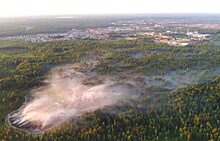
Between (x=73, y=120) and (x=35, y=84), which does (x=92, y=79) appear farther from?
(x=73, y=120)

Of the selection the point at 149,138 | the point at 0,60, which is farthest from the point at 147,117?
the point at 0,60

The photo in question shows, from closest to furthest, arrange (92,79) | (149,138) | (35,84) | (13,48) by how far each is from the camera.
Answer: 1. (149,138)
2. (35,84)
3. (92,79)
4. (13,48)

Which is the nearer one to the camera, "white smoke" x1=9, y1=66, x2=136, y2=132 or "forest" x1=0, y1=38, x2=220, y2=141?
"forest" x1=0, y1=38, x2=220, y2=141

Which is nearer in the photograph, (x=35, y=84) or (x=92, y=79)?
(x=35, y=84)

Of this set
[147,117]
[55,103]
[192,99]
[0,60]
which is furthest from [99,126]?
[0,60]

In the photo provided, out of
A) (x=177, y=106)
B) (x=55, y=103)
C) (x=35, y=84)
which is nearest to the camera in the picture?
(x=177, y=106)

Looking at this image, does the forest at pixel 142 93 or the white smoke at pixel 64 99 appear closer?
the forest at pixel 142 93

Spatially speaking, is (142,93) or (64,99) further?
(142,93)

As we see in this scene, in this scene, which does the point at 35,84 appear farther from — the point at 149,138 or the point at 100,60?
the point at 149,138
